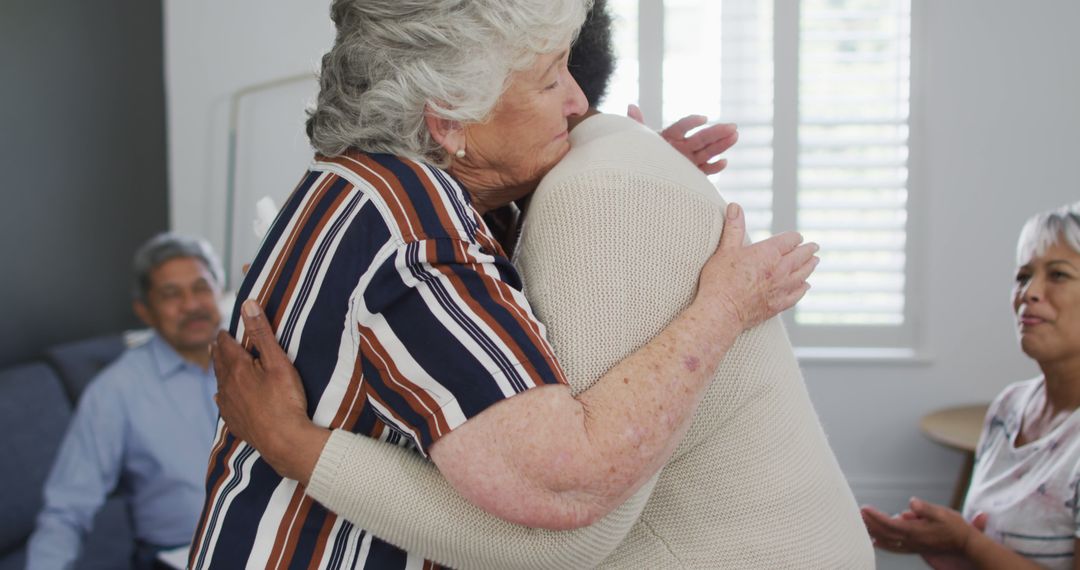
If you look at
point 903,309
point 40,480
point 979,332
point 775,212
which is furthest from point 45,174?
point 979,332

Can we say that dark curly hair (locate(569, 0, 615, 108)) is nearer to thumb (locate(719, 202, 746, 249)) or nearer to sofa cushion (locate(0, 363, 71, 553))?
thumb (locate(719, 202, 746, 249))

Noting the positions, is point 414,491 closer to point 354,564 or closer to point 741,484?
point 354,564

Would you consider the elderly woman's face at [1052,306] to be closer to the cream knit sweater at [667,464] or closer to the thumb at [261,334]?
the cream knit sweater at [667,464]

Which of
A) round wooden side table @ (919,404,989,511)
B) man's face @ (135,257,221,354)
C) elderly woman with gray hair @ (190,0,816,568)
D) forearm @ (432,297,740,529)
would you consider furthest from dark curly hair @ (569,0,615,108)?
round wooden side table @ (919,404,989,511)

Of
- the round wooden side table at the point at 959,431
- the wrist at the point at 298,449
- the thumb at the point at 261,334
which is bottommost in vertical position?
the round wooden side table at the point at 959,431

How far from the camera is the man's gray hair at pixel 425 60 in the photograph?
91 cm

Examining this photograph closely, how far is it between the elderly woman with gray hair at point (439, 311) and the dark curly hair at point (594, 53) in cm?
16

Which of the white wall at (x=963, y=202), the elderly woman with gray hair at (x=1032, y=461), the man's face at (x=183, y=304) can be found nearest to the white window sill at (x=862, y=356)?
the white wall at (x=963, y=202)

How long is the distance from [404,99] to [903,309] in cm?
337

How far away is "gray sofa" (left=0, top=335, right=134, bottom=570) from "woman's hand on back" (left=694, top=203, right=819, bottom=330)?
214 cm

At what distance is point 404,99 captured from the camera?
94 cm

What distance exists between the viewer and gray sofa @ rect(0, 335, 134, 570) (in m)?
2.58

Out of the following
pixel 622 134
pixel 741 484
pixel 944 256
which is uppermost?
pixel 622 134

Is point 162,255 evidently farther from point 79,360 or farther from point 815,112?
point 815,112
